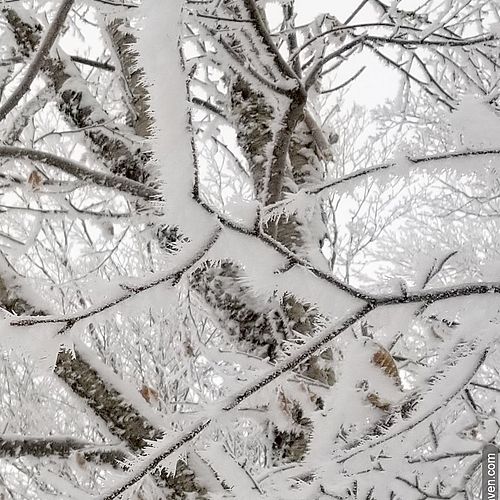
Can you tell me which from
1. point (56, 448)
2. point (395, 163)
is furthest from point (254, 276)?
point (56, 448)

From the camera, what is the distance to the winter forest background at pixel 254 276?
72 centimetres

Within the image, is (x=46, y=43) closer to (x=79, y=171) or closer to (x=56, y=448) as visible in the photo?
(x=79, y=171)

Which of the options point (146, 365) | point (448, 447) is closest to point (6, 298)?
point (448, 447)

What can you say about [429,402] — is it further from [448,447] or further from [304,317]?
[304,317]

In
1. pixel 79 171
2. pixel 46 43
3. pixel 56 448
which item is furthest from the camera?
pixel 56 448

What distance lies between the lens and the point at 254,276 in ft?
2.36

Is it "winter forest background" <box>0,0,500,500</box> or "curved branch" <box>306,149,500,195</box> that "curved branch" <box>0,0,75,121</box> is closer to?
"winter forest background" <box>0,0,500,500</box>

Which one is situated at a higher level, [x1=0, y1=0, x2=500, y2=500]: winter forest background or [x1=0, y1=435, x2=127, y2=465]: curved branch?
[x1=0, y1=0, x2=500, y2=500]: winter forest background

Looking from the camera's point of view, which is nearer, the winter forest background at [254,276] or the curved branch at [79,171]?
the winter forest background at [254,276]

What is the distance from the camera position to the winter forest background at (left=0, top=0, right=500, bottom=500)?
72 cm

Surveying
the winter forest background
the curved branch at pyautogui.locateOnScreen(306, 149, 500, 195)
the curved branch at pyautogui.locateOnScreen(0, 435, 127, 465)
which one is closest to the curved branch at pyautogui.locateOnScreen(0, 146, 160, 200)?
the winter forest background

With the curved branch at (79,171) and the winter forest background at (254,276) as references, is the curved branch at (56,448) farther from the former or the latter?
the curved branch at (79,171)

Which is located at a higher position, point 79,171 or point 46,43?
point 46,43

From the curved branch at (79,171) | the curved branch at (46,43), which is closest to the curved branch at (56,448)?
the curved branch at (79,171)
